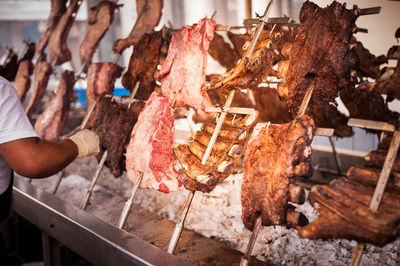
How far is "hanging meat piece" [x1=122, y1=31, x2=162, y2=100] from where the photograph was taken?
3734 millimetres

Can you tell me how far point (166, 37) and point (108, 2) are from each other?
177cm

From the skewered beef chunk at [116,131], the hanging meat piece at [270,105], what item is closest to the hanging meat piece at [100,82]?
the skewered beef chunk at [116,131]

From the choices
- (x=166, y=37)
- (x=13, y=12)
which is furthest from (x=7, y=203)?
(x=13, y=12)

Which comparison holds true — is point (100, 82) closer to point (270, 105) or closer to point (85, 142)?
point (85, 142)

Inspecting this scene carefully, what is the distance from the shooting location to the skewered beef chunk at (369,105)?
11.6ft

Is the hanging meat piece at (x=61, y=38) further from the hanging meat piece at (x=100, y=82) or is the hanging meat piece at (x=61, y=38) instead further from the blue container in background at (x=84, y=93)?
the blue container in background at (x=84, y=93)

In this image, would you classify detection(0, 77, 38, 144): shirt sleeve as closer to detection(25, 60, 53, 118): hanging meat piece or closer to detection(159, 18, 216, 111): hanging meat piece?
detection(159, 18, 216, 111): hanging meat piece

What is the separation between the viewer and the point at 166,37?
148 inches

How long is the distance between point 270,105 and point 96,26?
2.92m

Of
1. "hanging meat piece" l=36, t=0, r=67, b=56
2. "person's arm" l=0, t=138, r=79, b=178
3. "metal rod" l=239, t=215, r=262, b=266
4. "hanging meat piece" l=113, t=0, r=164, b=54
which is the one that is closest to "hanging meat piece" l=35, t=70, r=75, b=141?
"hanging meat piece" l=113, t=0, r=164, b=54

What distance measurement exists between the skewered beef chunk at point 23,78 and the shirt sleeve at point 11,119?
13.1 feet

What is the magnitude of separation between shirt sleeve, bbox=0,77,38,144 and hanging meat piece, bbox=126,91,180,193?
1165mm

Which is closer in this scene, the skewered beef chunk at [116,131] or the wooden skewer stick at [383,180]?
the wooden skewer stick at [383,180]

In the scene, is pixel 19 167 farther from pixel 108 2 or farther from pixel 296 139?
pixel 108 2
